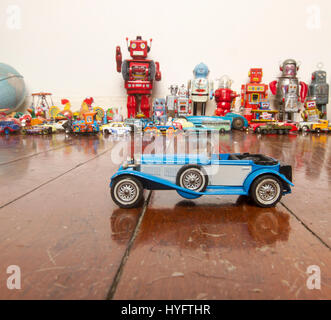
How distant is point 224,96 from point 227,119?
599mm

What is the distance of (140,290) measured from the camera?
68 cm

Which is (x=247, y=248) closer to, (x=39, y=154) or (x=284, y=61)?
(x=39, y=154)

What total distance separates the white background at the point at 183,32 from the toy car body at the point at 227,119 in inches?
43.1

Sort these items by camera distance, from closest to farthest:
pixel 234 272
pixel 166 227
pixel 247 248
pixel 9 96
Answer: pixel 234 272, pixel 247 248, pixel 166 227, pixel 9 96

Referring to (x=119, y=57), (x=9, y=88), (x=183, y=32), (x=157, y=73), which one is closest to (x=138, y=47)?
(x=119, y=57)

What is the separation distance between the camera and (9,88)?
5.26 meters

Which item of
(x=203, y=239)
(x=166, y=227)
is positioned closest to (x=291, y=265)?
(x=203, y=239)

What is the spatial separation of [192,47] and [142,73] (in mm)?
1503

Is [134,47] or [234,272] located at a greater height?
[134,47]

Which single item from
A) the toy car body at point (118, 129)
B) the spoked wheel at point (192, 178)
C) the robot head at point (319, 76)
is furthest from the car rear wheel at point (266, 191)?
the robot head at point (319, 76)

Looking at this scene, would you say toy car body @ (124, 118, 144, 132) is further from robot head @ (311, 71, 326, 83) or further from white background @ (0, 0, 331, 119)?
robot head @ (311, 71, 326, 83)
